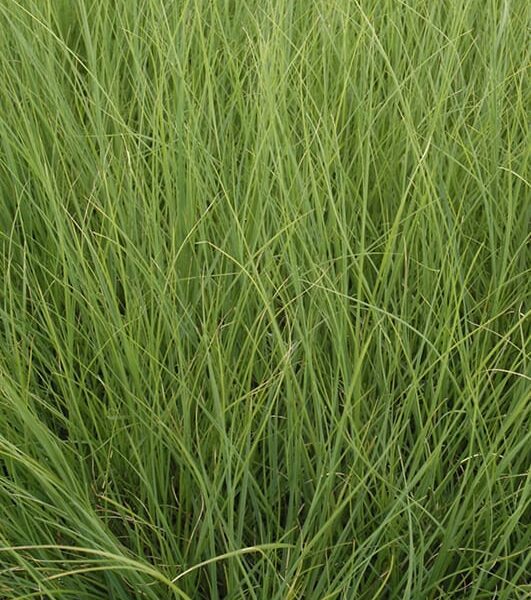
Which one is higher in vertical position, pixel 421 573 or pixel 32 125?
pixel 32 125

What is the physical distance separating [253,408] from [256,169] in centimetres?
26

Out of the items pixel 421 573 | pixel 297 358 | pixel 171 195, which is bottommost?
pixel 421 573

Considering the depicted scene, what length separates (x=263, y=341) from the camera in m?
0.98

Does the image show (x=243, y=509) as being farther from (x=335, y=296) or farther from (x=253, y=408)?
(x=335, y=296)

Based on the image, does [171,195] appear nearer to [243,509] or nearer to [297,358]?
[297,358]

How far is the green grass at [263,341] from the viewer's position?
0.85m

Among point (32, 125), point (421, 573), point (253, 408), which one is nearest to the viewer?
point (421, 573)

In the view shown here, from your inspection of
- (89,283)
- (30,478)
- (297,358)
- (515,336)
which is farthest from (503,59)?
(30,478)

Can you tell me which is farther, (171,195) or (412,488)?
(171,195)

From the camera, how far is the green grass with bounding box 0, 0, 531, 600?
85cm

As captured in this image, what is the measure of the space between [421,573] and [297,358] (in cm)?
25

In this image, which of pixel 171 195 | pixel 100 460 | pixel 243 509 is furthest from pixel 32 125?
pixel 243 509

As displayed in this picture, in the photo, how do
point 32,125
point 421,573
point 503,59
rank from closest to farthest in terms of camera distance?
point 421,573 → point 32,125 → point 503,59

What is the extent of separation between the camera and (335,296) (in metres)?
0.95
